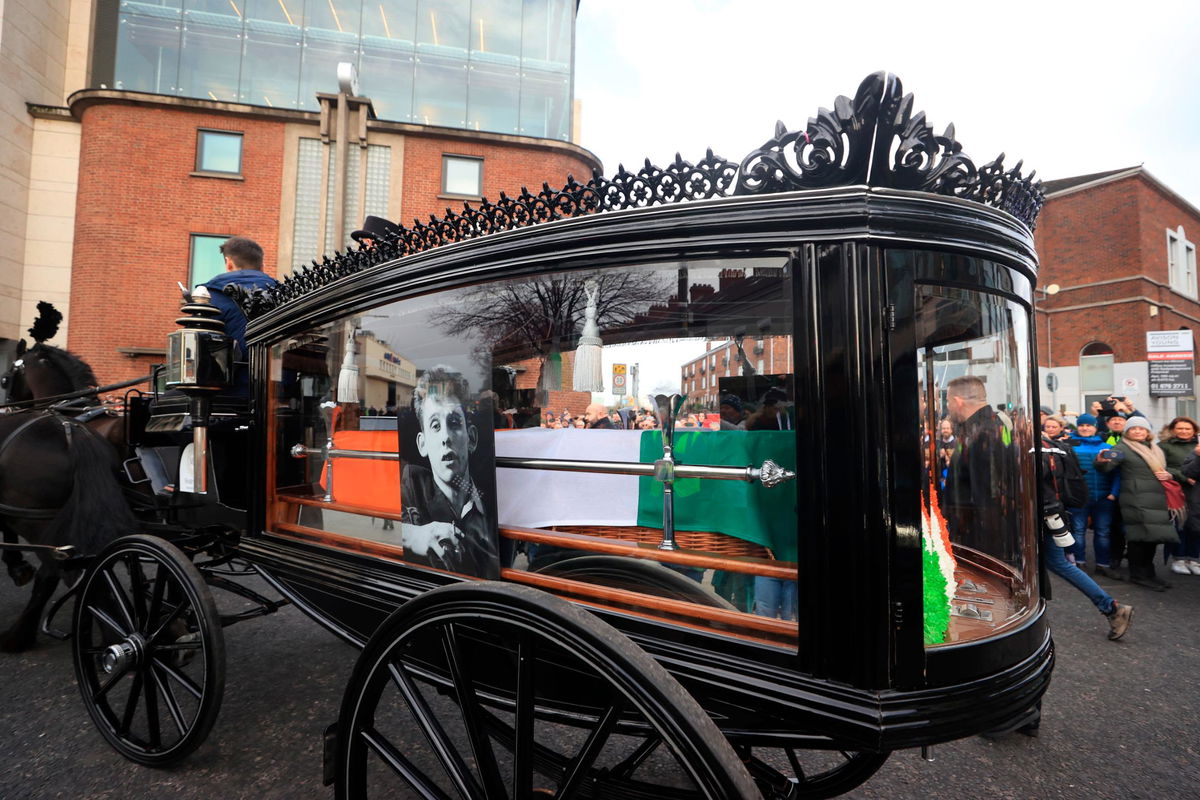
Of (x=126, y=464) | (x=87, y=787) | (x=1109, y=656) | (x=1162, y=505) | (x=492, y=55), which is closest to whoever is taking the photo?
(x=87, y=787)

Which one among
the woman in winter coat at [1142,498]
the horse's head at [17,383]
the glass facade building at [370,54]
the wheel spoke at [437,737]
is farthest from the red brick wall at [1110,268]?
the horse's head at [17,383]

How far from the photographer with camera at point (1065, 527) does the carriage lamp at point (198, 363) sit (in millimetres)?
2900

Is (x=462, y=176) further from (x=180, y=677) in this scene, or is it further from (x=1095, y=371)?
(x=1095, y=371)

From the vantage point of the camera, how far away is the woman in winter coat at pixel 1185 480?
5.24 m

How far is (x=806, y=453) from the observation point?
1.23m

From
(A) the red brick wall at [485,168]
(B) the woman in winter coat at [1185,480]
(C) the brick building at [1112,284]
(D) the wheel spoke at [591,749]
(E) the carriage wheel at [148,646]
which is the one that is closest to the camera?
(D) the wheel spoke at [591,749]

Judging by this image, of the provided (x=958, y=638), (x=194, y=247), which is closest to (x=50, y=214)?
(x=194, y=247)

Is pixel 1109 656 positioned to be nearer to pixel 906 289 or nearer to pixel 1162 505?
pixel 1162 505

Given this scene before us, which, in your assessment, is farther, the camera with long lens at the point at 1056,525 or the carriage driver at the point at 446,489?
the camera with long lens at the point at 1056,525

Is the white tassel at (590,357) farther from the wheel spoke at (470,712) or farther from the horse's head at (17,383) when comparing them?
the horse's head at (17,383)

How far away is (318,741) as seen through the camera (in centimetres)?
249

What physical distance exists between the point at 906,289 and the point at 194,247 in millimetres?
14120

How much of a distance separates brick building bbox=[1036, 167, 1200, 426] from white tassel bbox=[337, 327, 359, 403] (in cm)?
2130

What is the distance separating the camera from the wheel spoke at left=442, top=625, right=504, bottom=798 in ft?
4.00
